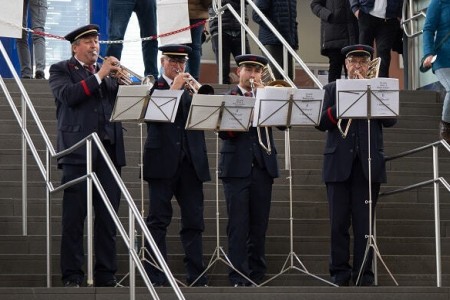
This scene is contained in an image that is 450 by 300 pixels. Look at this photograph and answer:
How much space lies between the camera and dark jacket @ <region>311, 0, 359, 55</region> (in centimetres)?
Answer: 1814

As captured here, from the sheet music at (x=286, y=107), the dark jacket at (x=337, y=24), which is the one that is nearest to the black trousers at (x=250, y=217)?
the sheet music at (x=286, y=107)

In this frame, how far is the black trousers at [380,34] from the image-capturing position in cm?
1762

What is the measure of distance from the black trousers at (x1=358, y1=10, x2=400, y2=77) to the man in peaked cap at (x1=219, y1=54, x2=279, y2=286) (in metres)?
3.89

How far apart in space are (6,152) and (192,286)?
318 centimetres

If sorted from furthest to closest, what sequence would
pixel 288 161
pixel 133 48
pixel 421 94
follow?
pixel 133 48 < pixel 421 94 < pixel 288 161

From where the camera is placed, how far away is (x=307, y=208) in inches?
595

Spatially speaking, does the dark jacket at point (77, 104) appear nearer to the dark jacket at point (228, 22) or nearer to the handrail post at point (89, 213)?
the handrail post at point (89, 213)

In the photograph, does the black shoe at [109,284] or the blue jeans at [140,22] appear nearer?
the black shoe at [109,284]

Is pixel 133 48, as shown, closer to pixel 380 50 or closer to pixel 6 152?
pixel 380 50

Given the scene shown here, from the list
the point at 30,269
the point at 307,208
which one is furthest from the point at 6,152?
the point at 307,208

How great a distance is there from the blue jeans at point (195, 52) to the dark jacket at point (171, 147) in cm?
364

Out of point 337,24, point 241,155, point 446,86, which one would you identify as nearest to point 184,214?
point 241,155

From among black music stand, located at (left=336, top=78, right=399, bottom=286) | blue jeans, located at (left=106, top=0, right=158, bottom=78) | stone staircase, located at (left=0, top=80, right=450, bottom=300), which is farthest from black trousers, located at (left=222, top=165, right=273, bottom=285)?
blue jeans, located at (left=106, top=0, right=158, bottom=78)

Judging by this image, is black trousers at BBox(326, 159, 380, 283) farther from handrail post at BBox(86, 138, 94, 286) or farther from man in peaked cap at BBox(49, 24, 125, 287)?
handrail post at BBox(86, 138, 94, 286)
